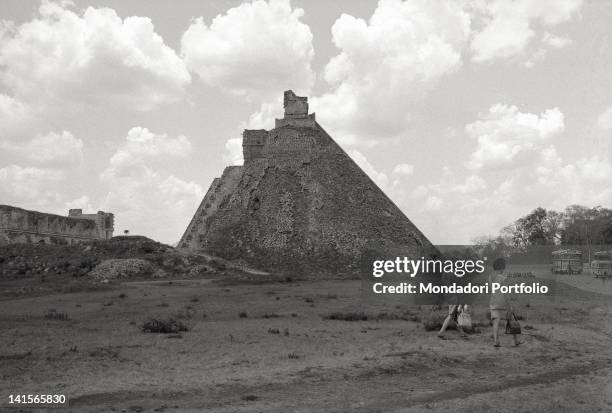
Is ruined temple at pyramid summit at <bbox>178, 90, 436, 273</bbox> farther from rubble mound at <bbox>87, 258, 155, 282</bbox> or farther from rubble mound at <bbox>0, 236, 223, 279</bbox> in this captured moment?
rubble mound at <bbox>87, 258, 155, 282</bbox>

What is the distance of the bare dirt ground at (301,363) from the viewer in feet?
27.3

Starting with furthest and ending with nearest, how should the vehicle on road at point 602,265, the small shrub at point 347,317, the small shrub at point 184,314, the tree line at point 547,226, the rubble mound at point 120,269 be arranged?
1. the tree line at point 547,226
2. the vehicle on road at point 602,265
3. the rubble mound at point 120,269
4. the small shrub at point 184,314
5. the small shrub at point 347,317

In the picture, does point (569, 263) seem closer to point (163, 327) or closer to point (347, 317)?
point (347, 317)

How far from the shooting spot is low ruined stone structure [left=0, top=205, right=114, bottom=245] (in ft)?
177

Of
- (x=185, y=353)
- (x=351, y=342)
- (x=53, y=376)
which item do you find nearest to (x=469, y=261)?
(x=351, y=342)

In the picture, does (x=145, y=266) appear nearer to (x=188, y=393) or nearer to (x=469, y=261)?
(x=469, y=261)

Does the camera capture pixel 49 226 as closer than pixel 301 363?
No

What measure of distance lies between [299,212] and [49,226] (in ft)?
96.5

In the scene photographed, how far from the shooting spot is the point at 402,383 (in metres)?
9.51

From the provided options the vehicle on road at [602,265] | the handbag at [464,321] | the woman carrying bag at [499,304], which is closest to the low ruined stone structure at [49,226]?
the handbag at [464,321]

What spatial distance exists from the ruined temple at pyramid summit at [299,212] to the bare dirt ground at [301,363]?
25.0 metres

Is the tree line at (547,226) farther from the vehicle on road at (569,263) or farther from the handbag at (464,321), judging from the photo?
the handbag at (464,321)

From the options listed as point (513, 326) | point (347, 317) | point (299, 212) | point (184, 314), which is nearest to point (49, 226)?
point (299, 212)

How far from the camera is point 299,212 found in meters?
47.4
